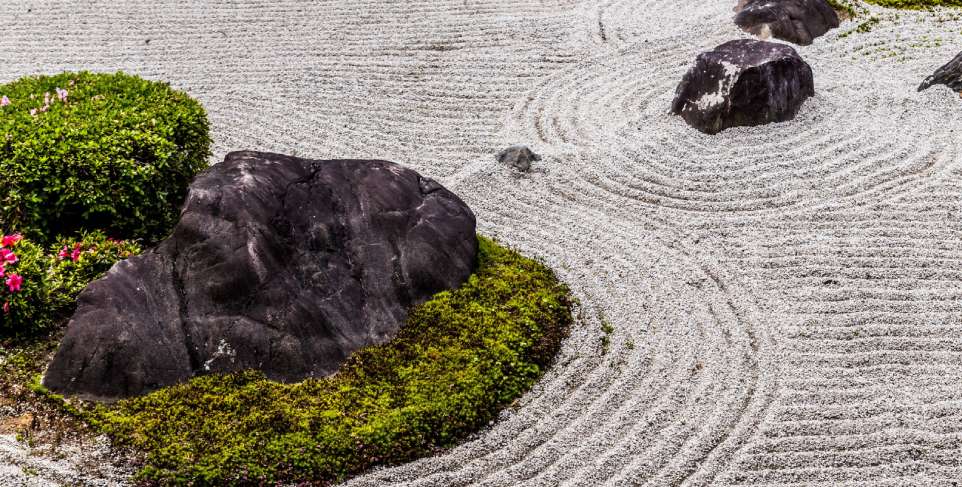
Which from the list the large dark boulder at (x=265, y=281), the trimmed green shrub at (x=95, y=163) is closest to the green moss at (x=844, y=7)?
the large dark boulder at (x=265, y=281)

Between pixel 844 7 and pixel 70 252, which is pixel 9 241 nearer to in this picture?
pixel 70 252

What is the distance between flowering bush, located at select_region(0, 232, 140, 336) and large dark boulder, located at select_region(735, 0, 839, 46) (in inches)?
424

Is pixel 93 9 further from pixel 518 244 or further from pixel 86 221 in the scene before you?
pixel 518 244

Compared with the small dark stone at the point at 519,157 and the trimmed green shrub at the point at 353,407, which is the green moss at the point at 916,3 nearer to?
the small dark stone at the point at 519,157

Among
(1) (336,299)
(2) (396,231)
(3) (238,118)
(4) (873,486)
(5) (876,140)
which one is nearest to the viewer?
(4) (873,486)

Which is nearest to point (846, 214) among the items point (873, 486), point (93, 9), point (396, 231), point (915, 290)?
point (915, 290)

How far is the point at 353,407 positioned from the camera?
7625mm

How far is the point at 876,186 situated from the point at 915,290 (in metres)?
2.32

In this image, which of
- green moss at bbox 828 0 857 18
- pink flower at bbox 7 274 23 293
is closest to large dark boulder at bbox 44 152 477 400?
pink flower at bbox 7 274 23 293

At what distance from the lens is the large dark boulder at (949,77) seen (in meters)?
13.0

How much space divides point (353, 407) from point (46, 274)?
3.31 m

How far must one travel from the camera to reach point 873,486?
688cm

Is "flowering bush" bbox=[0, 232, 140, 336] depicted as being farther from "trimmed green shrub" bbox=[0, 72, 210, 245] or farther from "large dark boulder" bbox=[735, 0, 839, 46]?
"large dark boulder" bbox=[735, 0, 839, 46]

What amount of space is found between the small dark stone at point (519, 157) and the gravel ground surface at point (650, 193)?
0.16 m
